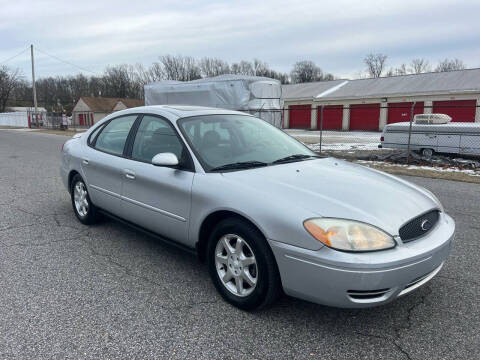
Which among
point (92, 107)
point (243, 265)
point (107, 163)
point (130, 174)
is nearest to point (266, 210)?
point (243, 265)

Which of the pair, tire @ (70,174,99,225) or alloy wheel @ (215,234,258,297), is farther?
tire @ (70,174,99,225)

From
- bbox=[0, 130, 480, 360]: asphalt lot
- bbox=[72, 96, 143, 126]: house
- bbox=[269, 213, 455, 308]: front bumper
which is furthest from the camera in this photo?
bbox=[72, 96, 143, 126]: house

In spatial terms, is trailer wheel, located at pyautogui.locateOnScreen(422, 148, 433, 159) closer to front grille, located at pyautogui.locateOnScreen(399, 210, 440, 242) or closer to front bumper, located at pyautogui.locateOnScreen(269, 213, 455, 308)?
front grille, located at pyautogui.locateOnScreen(399, 210, 440, 242)

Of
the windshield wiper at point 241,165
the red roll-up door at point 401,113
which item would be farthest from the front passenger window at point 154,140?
the red roll-up door at point 401,113

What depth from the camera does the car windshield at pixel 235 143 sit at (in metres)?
3.43

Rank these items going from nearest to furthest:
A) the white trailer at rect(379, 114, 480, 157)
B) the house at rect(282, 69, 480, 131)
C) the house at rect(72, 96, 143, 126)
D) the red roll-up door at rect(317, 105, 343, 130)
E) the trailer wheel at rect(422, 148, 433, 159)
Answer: the white trailer at rect(379, 114, 480, 157), the trailer wheel at rect(422, 148, 433, 159), the house at rect(282, 69, 480, 131), the red roll-up door at rect(317, 105, 343, 130), the house at rect(72, 96, 143, 126)

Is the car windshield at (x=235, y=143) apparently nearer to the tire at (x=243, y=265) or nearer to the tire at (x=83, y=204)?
the tire at (x=243, y=265)

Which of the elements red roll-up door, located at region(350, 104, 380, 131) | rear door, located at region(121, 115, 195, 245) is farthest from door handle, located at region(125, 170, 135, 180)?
red roll-up door, located at region(350, 104, 380, 131)

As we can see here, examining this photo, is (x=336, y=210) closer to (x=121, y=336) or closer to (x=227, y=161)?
(x=227, y=161)

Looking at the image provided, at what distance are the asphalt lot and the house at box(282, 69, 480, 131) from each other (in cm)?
2364

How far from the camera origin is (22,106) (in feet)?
305

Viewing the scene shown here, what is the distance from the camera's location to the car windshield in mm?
3430

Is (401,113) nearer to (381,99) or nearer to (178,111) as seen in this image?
(381,99)

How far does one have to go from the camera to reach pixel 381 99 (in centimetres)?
3266
